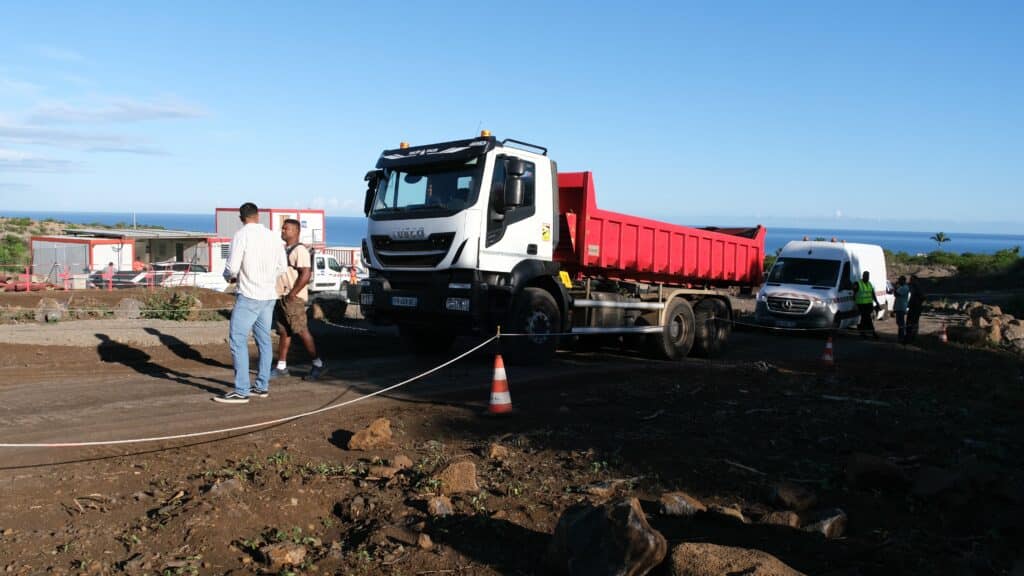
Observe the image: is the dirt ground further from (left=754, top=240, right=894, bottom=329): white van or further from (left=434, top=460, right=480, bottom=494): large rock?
(left=754, top=240, right=894, bottom=329): white van

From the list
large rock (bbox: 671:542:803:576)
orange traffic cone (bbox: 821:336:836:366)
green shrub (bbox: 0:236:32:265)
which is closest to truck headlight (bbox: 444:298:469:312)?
orange traffic cone (bbox: 821:336:836:366)

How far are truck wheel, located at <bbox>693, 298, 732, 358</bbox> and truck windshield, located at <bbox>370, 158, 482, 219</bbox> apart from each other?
241 inches

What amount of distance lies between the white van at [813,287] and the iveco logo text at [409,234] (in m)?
12.1

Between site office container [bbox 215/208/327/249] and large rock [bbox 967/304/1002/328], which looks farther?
site office container [bbox 215/208/327/249]

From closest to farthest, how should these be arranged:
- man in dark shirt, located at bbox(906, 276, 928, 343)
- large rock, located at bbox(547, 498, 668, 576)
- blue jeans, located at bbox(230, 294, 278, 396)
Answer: large rock, located at bbox(547, 498, 668, 576) → blue jeans, located at bbox(230, 294, 278, 396) → man in dark shirt, located at bbox(906, 276, 928, 343)

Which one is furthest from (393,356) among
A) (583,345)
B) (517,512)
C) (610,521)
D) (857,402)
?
(610,521)

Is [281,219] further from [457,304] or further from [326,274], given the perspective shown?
[457,304]

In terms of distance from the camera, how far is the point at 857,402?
9.30 m

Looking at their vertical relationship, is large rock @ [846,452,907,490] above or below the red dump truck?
below

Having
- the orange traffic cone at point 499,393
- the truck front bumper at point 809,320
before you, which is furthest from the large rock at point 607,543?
the truck front bumper at point 809,320

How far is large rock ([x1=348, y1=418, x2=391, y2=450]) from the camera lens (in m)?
6.59

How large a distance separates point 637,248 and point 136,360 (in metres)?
8.07

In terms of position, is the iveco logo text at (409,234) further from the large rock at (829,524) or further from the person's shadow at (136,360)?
the large rock at (829,524)

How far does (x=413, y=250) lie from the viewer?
1120 cm
